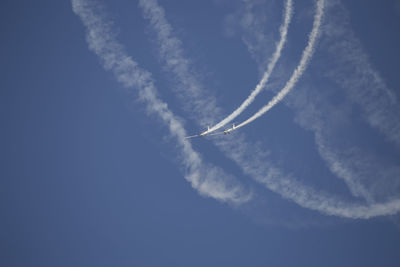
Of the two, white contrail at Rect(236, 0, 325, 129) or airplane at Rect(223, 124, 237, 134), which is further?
airplane at Rect(223, 124, 237, 134)

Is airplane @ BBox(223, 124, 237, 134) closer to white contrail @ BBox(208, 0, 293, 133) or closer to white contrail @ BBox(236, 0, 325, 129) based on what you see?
white contrail @ BBox(208, 0, 293, 133)

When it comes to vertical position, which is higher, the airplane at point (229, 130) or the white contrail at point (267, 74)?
the white contrail at point (267, 74)

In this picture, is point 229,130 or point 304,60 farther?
point 229,130

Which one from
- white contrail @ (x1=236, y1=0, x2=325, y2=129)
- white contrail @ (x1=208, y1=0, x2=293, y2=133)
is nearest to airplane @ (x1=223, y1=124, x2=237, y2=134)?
white contrail @ (x1=208, y1=0, x2=293, y2=133)

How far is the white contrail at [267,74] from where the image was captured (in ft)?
57.9

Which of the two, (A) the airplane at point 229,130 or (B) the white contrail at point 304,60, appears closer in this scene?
(B) the white contrail at point 304,60

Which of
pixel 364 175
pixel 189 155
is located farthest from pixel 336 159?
pixel 189 155

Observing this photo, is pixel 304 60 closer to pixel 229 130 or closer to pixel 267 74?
pixel 267 74

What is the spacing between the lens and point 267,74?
1827 cm

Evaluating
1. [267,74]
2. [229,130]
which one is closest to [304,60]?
[267,74]

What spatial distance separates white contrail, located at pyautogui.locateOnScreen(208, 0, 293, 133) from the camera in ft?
57.9

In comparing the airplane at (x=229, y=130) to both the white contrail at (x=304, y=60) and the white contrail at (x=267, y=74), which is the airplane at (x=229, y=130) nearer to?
the white contrail at (x=267, y=74)

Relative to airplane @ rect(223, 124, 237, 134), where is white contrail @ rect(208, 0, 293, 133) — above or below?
above

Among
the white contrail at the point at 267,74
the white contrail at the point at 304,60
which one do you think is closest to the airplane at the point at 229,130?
the white contrail at the point at 267,74
